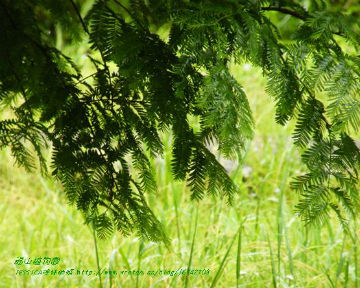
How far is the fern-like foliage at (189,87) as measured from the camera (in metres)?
0.95

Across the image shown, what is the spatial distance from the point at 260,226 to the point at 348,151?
4.48 ft

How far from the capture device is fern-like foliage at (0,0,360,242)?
3.11ft

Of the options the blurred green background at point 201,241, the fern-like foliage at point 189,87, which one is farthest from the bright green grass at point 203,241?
the fern-like foliage at point 189,87

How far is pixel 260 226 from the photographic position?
2.34 metres

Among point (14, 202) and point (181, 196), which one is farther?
point (14, 202)

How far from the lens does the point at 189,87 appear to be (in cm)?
105

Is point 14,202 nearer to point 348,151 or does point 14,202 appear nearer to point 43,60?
point 43,60

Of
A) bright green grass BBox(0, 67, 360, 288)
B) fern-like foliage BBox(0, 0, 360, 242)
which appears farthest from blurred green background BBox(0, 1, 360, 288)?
fern-like foliage BBox(0, 0, 360, 242)

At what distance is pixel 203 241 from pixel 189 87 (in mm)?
1424

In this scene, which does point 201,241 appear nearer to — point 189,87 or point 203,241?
point 203,241

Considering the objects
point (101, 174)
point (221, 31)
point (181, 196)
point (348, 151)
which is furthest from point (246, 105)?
point (181, 196)

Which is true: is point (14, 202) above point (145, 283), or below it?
above

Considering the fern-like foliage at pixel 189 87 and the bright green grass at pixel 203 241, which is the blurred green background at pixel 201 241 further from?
the fern-like foliage at pixel 189 87

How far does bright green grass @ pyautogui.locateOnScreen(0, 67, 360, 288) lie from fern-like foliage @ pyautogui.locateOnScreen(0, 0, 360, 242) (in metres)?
0.31
